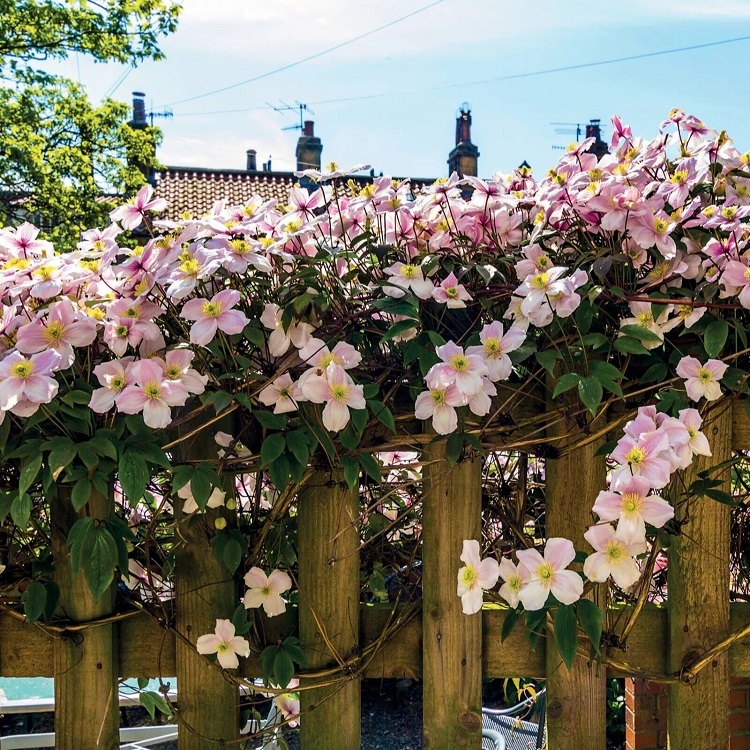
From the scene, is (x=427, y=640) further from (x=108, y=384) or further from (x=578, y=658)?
(x=108, y=384)

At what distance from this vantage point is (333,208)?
113 centimetres

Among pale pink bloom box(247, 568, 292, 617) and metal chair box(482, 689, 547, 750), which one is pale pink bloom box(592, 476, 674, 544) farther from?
metal chair box(482, 689, 547, 750)

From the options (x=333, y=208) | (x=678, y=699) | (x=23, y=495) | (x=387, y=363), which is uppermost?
(x=333, y=208)

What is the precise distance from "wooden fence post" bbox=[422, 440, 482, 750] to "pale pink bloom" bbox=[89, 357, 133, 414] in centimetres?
43

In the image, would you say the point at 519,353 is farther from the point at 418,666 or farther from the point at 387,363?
the point at 418,666

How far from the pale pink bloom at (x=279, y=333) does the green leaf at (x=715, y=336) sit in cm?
50

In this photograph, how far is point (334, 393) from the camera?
930 millimetres

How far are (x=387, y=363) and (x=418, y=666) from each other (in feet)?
1.54

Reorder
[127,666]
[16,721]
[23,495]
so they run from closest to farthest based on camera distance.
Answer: [23,495] < [127,666] < [16,721]

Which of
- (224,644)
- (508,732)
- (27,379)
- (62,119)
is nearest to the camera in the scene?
(27,379)

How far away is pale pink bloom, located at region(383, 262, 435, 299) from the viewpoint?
938mm

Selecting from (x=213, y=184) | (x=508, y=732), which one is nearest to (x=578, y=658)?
(x=508, y=732)

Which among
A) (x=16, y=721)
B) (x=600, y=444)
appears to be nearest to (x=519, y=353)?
(x=600, y=444)

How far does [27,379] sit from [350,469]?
406 mm
